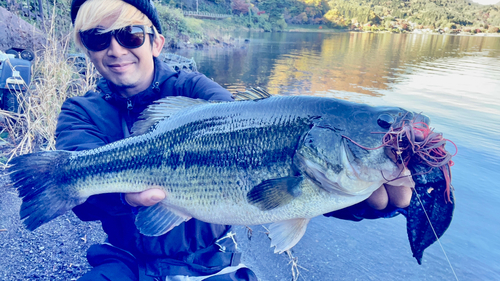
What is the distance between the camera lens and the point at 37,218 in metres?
1.93

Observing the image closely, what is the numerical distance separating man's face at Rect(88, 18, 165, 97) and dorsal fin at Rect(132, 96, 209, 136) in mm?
640

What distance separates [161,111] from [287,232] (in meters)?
1.28

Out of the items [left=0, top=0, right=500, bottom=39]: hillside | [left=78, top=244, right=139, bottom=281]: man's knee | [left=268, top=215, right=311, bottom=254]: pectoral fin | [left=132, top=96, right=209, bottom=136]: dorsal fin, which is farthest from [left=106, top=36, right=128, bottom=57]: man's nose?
[left=0, top=0, right=500, bottom=39]: hillside

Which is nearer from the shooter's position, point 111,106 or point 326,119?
point 326,119

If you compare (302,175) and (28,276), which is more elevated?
(302,175)

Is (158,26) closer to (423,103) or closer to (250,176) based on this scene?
(250,176)

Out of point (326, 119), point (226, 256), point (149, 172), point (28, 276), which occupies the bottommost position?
point (28, 276)

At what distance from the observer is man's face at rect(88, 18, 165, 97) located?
2.46 m

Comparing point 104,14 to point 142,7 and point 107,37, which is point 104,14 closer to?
point 107,37

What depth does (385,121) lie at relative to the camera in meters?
1.62

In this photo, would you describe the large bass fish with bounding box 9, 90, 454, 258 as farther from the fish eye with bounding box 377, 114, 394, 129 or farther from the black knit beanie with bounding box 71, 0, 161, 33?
the black knit beanie with bounding box 71, 0, 161, 33

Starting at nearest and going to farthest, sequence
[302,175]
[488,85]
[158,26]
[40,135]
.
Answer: [302,175] < [158,26] < [40,135] < [488,85]

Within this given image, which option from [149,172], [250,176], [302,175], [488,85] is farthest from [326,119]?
[488,85]

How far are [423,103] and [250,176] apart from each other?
43.1 ft
